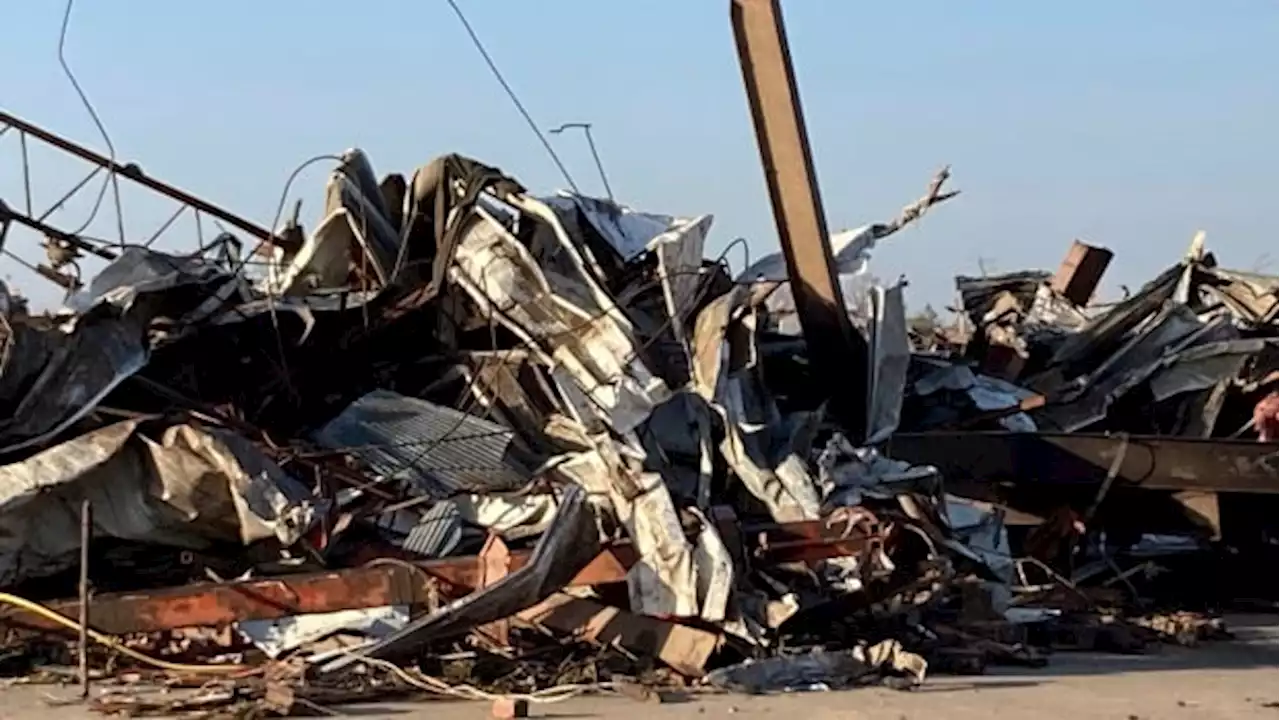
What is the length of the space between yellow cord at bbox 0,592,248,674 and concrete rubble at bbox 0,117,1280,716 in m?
0.02

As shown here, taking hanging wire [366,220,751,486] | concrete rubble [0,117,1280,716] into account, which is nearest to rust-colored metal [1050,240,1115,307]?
concrete rubble [0,117,1280,716]

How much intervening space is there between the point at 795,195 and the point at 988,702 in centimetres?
406

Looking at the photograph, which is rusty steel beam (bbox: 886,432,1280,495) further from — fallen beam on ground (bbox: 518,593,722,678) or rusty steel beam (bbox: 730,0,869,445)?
fallen beam on ground (bbox: 518,593,722,678)

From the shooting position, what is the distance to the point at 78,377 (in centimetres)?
935

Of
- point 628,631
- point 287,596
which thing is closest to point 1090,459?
point 628,631

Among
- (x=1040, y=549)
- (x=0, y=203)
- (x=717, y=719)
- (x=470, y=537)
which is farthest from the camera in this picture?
(x=1040, y=549)

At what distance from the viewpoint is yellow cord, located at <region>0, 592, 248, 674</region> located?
791 cm

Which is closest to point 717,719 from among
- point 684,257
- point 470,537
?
point 470,537

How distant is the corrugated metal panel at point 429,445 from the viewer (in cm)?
930

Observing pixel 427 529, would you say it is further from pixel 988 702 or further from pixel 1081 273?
pixel 1081 273

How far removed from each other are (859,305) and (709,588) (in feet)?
12.3

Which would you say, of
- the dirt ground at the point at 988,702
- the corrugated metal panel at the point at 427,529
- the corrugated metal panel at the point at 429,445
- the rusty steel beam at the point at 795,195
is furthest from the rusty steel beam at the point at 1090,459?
the corrugated metal panel at the point at 427,529

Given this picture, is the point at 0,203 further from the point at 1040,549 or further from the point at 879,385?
the point at 1040,549

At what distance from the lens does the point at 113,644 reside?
8109 mm
